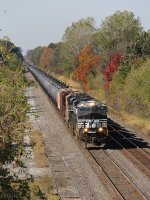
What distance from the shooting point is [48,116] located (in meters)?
51.0

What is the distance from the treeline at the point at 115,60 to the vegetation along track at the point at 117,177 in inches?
608

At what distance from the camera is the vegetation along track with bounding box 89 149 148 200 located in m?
21.2

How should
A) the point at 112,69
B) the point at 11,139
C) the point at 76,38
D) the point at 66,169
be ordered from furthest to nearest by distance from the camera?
the point at 76,38, the point at 112,69, the point at 66,169, the point at 11,139

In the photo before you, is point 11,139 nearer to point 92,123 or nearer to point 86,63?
point 92,123

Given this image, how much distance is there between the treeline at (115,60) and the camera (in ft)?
156

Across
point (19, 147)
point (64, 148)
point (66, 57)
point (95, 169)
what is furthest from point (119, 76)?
point (66, 57)

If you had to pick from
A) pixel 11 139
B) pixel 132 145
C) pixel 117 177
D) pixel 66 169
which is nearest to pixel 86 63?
pixel 132 145

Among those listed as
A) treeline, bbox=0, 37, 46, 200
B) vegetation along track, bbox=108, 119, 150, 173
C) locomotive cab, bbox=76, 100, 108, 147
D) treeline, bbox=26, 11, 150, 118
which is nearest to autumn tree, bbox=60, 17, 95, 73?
treeline, bbox=26, 11, 150, 118

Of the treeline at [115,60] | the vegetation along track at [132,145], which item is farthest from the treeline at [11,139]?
the treeline at [115,60]

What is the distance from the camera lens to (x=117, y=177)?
24359mm

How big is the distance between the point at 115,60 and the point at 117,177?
42.0m

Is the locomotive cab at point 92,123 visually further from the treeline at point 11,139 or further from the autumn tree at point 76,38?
the autumn tree at point 76,38

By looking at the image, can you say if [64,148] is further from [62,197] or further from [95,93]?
[95,93]

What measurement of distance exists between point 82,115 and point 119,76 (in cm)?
2710
